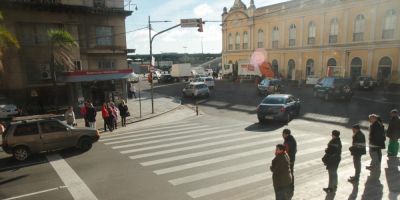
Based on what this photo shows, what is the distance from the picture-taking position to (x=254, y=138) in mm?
13805

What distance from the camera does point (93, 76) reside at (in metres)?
23.3

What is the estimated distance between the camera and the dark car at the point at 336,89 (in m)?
24.9

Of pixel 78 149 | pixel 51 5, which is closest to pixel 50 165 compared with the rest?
pixel 78 149

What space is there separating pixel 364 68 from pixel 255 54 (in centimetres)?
1858

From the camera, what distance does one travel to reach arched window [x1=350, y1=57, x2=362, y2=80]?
37.7m

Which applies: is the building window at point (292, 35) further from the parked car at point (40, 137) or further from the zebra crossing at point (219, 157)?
the parked car at point (40, 137)

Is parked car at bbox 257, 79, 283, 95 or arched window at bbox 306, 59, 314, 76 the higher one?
arched window at bbox 306, 59, 314, 76

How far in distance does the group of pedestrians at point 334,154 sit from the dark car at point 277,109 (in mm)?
6844

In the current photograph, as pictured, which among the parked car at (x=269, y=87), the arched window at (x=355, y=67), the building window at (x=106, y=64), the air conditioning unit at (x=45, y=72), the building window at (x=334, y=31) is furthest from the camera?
the building window at (x=334, y=31)

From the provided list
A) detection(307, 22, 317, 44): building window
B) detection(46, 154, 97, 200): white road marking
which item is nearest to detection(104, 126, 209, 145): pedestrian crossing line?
detection(46, 154, 97, 200): white road marking

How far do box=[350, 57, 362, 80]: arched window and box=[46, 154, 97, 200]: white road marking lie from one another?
1406 inches

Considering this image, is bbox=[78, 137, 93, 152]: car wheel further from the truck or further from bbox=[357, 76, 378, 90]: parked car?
the truck

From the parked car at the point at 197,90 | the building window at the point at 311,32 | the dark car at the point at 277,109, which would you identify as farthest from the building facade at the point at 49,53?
the building window at the point at 311,32

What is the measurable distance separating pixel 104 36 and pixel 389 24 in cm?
3059
